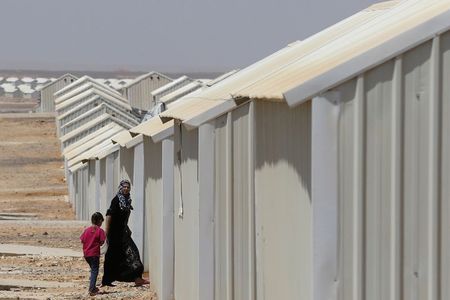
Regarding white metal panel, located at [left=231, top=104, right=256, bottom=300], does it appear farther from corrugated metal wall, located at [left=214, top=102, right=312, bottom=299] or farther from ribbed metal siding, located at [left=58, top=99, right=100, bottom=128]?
ribbed metal siding, located at [left=58, top=99, right=100, bottom=128]

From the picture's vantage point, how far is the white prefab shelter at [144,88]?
66688 mm

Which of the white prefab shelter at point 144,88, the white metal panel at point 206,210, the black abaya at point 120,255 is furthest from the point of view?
the white prefab shelter at point 144,88

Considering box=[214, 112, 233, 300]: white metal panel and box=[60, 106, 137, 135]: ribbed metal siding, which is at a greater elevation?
box=[60, 106, 137, 135]: ribbed metal siding

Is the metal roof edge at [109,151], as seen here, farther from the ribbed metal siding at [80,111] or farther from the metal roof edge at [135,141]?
the ribbed metal siding at [80,111]

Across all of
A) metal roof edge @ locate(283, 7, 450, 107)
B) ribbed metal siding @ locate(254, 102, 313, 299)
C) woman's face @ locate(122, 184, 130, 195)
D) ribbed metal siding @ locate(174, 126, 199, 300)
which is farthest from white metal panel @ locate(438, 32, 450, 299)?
woman's face @ locate(122, 184, 130, 195)

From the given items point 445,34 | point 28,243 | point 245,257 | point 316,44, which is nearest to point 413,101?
point 445,34

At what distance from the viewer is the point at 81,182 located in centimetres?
3042

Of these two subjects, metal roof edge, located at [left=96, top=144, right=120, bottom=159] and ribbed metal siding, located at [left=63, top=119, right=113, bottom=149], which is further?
ribbed metal siding, located at [left=63, top=119, right=113, bottom=149]

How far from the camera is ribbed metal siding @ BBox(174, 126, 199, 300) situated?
12305 millimetres

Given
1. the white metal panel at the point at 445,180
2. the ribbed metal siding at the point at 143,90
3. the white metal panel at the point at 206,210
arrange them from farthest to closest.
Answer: the ribbed metal siding at the point at 143,90 < the white metal panel at the point at 206,210 < the white metal panel at the point at 445,180

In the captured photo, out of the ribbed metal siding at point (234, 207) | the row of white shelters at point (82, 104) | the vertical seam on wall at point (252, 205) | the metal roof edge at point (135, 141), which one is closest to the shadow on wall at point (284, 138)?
the vertical seam on wall at point (252, 205)

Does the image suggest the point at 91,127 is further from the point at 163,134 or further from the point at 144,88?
the point at 144,88

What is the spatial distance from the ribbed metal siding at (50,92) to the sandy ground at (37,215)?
698 centimetres

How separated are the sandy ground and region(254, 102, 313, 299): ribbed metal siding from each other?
6457mm
